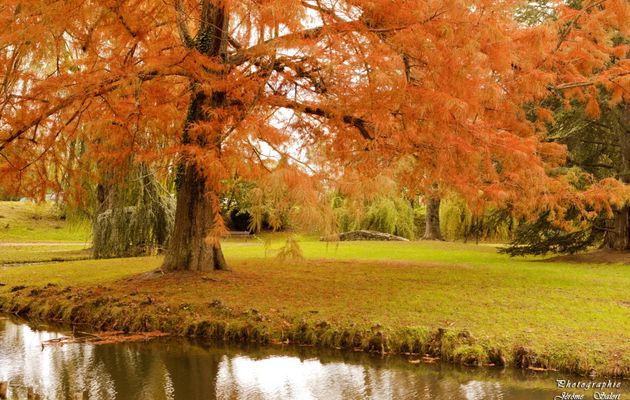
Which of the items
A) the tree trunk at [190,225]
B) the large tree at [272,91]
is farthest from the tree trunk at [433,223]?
the tree trunk at [190,225]

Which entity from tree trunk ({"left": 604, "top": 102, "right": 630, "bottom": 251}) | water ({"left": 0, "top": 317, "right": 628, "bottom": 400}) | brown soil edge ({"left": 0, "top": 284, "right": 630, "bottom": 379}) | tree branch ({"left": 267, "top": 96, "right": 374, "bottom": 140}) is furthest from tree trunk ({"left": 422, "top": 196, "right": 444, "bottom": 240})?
water ({"left": 0, "top": 317, "right": 628, "bottom": 400})

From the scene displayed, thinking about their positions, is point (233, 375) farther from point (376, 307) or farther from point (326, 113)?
point (326, 113)

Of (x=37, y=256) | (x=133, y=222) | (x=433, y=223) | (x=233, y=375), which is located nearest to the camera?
(x=233, y=375)

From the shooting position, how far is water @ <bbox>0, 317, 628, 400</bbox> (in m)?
5.69

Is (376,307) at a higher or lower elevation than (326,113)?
lower

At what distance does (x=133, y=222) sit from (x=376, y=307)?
979 centimetres

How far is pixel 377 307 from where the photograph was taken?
8.01m

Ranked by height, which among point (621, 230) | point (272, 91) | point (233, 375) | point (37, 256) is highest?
point (272, 91)

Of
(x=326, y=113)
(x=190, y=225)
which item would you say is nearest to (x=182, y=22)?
(x=326, y=113)

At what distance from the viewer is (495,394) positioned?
5.63 meters

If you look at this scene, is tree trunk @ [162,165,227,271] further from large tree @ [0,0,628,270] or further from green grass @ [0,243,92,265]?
green grass @ [0,243,92,265]

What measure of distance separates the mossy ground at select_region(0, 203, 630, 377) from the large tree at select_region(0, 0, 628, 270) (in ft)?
→ 3.95

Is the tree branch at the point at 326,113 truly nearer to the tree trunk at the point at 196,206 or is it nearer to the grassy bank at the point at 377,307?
the tree trunk at the point at 196,206

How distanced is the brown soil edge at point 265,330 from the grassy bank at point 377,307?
13 millimetres
